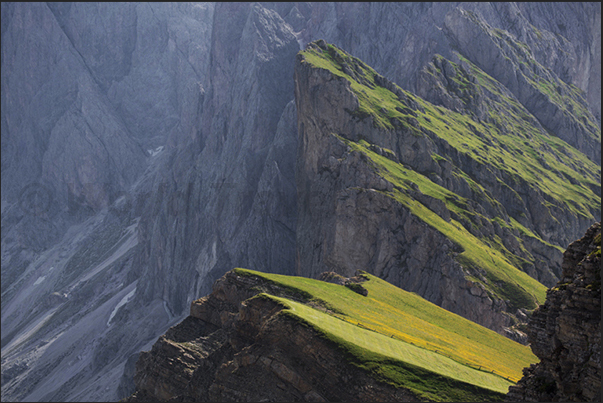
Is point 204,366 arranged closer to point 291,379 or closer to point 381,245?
point 291,379

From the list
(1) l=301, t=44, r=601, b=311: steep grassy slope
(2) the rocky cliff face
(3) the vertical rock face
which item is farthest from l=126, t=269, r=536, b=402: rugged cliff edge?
(1) l=301, t=44, r=601, b=311: steep grassy slope

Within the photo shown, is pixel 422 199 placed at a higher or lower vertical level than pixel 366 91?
lower

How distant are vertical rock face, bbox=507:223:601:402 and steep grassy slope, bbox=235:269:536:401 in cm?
1258

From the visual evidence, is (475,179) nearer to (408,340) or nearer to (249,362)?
(408,340)

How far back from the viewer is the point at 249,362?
Result: 4556cm

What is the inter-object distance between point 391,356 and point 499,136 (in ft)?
541

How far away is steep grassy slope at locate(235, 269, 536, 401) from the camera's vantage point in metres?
42.2

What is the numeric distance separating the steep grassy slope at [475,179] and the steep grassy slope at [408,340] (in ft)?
94.7

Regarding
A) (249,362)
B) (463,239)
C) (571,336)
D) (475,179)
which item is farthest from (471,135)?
(571,336)

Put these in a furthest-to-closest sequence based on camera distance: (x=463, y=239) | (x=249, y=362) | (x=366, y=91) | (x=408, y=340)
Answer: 1. (x=366, y=91)
2. (x=463, y=239)
3. (x=408, y=340)
4. (x=249, y=362)

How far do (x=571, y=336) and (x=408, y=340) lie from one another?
90.0 ft

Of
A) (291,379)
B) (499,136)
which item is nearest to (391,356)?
(291,379)

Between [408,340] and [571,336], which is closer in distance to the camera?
[571,336]

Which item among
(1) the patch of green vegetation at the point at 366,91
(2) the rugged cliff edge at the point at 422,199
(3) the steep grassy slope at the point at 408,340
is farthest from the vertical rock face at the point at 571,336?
(1) the patch of green vegetation at the point at 366,91
